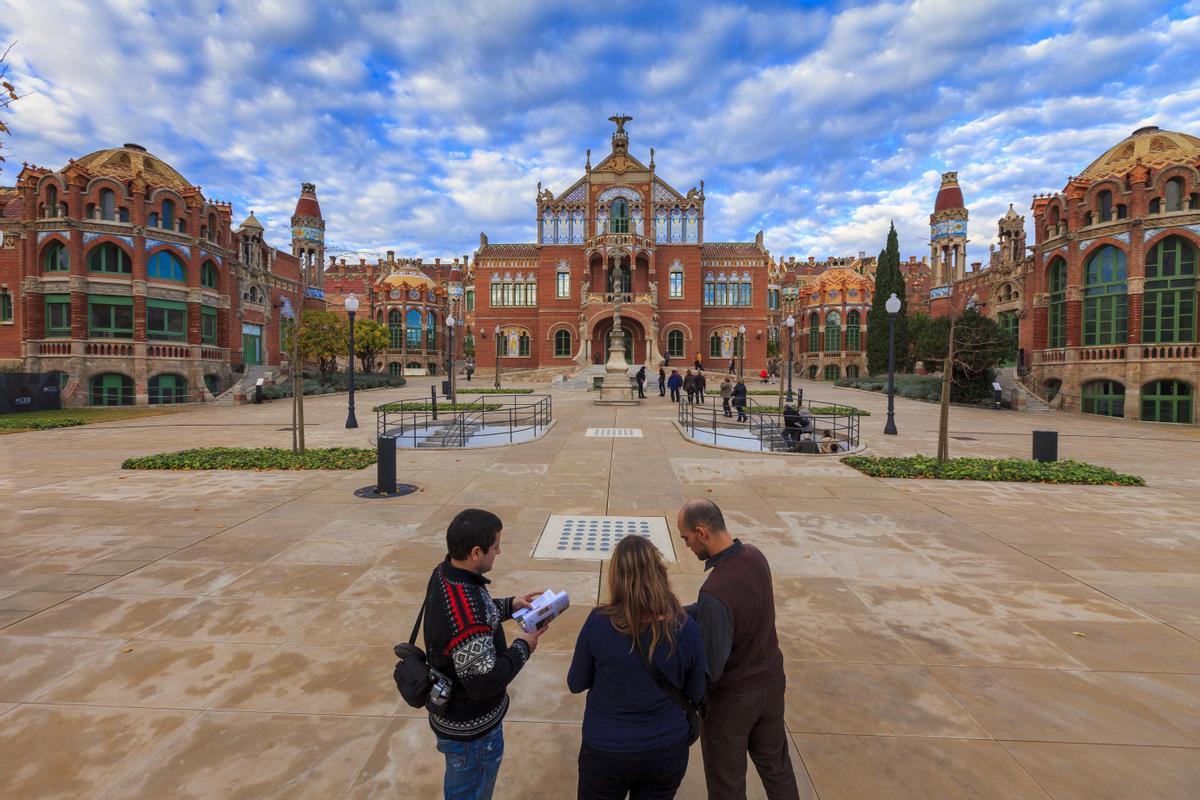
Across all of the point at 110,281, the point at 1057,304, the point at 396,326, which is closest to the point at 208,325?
the point at 110,281

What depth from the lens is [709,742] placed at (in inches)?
102

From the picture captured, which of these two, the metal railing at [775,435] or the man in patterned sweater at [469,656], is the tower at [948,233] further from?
the man in patterned sweater at [469,656]

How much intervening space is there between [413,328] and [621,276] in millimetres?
29540

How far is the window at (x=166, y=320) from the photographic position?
3031 centimetres

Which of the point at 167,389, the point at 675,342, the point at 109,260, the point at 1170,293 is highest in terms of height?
the point at 109,260

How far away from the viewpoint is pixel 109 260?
29766 mm

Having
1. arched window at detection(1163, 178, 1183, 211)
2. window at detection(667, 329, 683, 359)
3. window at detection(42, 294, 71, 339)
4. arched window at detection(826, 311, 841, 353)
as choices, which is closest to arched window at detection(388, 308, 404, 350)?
window at detection(667, 329, 683, 359)

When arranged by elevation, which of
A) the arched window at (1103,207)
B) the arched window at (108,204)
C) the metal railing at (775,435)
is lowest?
the metal railing at (775,435)

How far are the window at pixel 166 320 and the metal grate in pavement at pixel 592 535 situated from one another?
33.2m

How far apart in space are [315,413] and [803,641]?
2347cm

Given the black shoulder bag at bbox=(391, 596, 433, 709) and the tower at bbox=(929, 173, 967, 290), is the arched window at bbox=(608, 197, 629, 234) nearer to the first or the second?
the tower at bbox=(929, 173, 967, 290)

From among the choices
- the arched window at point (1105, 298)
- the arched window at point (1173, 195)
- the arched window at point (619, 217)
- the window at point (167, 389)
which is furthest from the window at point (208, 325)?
the arched window at point (1173, 195)

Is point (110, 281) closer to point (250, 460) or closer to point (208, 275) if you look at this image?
point (208, 275)

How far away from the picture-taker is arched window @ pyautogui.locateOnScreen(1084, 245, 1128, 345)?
2619cm
